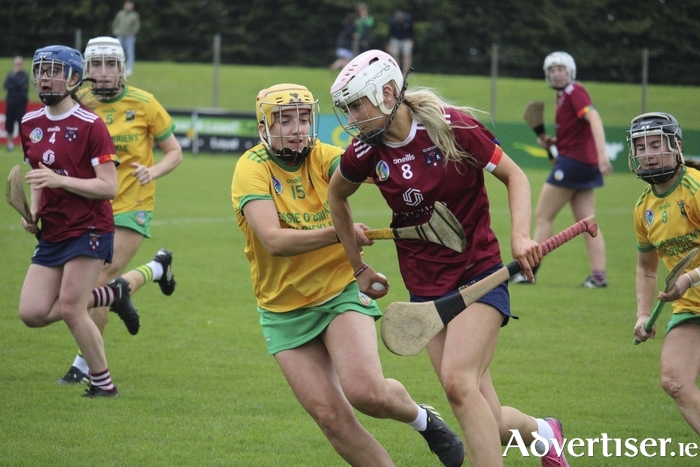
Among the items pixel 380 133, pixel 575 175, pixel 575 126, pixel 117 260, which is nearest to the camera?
pixel 380 133

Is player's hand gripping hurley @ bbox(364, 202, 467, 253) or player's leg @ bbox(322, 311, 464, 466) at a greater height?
player's hand gripping hurley @ bbox(364, 202, 467, 253)

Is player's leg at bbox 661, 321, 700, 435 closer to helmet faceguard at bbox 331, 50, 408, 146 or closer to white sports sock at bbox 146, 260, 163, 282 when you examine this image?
helmet faceguard at bbox 331, 50, 408, 146

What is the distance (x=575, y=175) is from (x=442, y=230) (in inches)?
250

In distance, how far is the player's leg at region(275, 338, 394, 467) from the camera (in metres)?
4.40

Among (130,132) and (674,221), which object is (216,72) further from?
(674,221)

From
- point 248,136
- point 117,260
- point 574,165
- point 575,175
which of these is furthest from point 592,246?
point 248,136

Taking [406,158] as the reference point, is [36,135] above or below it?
below

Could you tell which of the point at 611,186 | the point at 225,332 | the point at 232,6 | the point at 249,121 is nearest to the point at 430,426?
the point at 225,332

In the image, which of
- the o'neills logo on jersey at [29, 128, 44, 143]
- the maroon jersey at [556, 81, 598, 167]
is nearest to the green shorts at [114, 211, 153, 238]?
the o'neills logo on jersey at [29, 128, 44, 143]

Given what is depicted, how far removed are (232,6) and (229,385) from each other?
1399 inches

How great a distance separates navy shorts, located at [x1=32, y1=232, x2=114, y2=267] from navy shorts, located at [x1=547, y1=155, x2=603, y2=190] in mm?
5673

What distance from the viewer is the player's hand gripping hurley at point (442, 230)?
4207 millimetres

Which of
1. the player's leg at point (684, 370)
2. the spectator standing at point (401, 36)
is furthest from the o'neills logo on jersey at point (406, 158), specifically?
the spectator standing at point (401, 36)

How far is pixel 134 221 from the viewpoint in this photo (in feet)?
23.1
